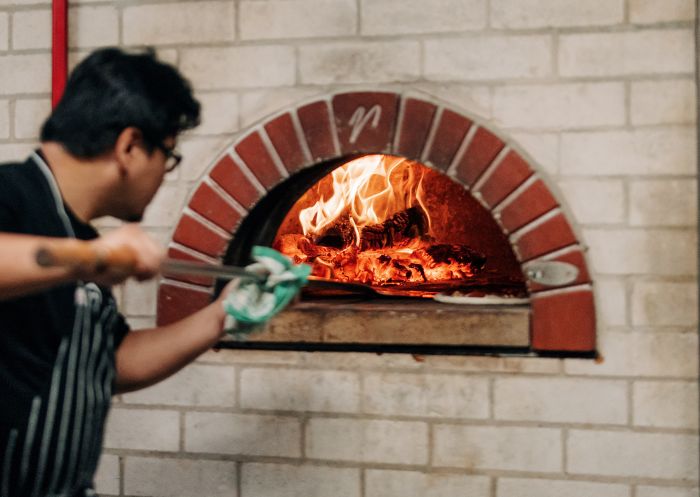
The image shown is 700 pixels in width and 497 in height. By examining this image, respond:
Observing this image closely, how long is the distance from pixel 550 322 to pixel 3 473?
155 cm

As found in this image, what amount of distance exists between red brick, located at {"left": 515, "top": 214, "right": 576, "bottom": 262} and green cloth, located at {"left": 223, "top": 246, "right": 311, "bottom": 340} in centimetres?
74

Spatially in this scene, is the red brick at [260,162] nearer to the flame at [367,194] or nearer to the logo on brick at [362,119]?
the logo on brick at [362,119]

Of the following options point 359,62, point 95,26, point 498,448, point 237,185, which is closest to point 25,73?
point 95,26

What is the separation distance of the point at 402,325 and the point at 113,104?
1.16 metres

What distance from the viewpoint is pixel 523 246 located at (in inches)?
100

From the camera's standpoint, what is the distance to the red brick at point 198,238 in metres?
2.75

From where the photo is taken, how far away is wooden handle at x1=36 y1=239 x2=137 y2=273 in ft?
4.28

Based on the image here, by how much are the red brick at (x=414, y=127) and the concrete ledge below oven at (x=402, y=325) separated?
50 centimetres

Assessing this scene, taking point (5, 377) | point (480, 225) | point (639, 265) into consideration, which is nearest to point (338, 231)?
point (480, 225)

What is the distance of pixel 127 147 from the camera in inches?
74.9

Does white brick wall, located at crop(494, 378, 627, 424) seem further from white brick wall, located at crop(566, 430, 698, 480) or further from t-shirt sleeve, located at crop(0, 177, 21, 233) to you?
t-shirt sleeve, located at crop(0, 177, 21, 233)

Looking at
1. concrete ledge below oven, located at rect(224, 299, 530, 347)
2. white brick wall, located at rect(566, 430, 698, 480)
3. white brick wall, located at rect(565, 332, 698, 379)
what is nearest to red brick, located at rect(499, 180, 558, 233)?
concrete ledge below oven, located at rect(224, 299, 530, 347)

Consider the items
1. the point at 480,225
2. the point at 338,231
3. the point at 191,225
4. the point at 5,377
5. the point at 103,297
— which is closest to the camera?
the point at 5,377

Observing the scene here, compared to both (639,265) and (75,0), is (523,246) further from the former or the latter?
(75,0)
